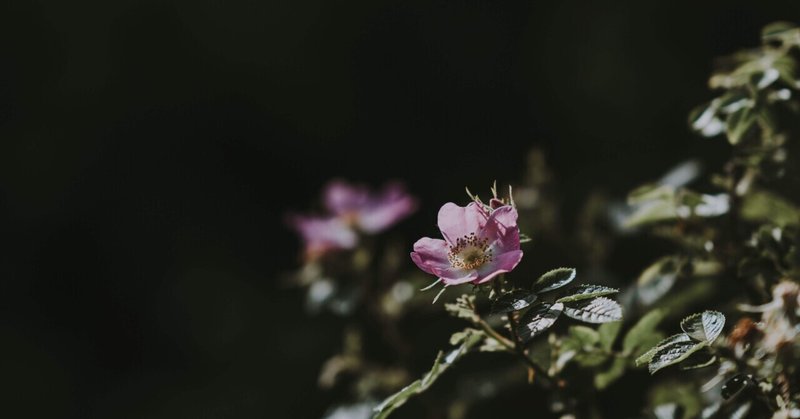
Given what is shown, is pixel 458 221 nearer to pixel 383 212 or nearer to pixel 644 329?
pixel 644 329

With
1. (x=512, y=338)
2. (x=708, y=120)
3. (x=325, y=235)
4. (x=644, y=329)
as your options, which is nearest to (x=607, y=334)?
(x=644, y=329)

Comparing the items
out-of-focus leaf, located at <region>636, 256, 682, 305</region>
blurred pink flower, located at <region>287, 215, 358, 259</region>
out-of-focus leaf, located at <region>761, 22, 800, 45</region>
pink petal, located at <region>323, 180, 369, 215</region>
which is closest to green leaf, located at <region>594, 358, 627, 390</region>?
out-of-focus leaf, located at <region>636, 256, 682, 305</region>

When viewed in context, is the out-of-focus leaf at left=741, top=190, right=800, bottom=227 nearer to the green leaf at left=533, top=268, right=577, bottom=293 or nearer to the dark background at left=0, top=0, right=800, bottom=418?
the green leaf at left=533, top=268, right=577, bottom=293

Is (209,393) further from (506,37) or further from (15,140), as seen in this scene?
(506,37)

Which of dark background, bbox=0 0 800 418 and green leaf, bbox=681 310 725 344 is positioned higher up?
dark background, bbox=0 0 800 418

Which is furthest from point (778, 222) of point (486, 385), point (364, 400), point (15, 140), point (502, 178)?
point (15, 140)

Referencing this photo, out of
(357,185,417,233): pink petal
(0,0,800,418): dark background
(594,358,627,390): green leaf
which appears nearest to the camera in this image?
(594,358,627,390): green leaf

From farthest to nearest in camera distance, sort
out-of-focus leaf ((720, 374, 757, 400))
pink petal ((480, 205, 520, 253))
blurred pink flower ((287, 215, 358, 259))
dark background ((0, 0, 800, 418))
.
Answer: dark background ((0, 0, 800, 418)) → blurred pink flower ((287, 215, 358, 259)) → pink petal ((480, 205, 520, 253)) → out-of-focus leaf ((720, 374, 757, 400))

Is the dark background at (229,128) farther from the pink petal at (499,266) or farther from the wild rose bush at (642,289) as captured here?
the pink petal at (499,266)
